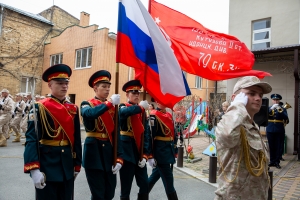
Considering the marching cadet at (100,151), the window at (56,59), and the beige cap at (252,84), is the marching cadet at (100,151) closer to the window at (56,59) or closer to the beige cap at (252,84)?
the beige cap at (252,84)

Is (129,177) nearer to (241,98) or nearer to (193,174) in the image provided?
(241,98)

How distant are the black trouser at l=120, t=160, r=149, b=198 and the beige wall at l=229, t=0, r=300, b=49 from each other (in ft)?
28.7

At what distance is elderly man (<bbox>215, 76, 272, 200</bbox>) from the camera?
2.03 m

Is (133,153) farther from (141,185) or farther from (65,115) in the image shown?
(65,115)

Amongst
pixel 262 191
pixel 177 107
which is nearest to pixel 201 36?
pixel 262 191

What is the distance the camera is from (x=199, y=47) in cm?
522

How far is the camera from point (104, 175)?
10.4 ft

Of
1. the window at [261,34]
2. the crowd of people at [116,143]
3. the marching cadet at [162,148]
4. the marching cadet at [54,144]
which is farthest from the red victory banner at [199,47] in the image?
the window at [261,34]

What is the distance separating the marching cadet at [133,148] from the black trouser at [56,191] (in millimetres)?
1002

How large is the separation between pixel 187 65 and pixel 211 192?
2677mm

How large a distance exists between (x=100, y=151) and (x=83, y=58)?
16.7 meters

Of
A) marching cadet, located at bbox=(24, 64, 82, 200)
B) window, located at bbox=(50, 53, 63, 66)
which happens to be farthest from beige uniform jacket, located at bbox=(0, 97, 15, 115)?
window, located at bbox=(50, 53, 63, 66)

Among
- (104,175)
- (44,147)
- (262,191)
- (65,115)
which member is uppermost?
(65,115)

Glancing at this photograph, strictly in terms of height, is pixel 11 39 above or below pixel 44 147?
above
